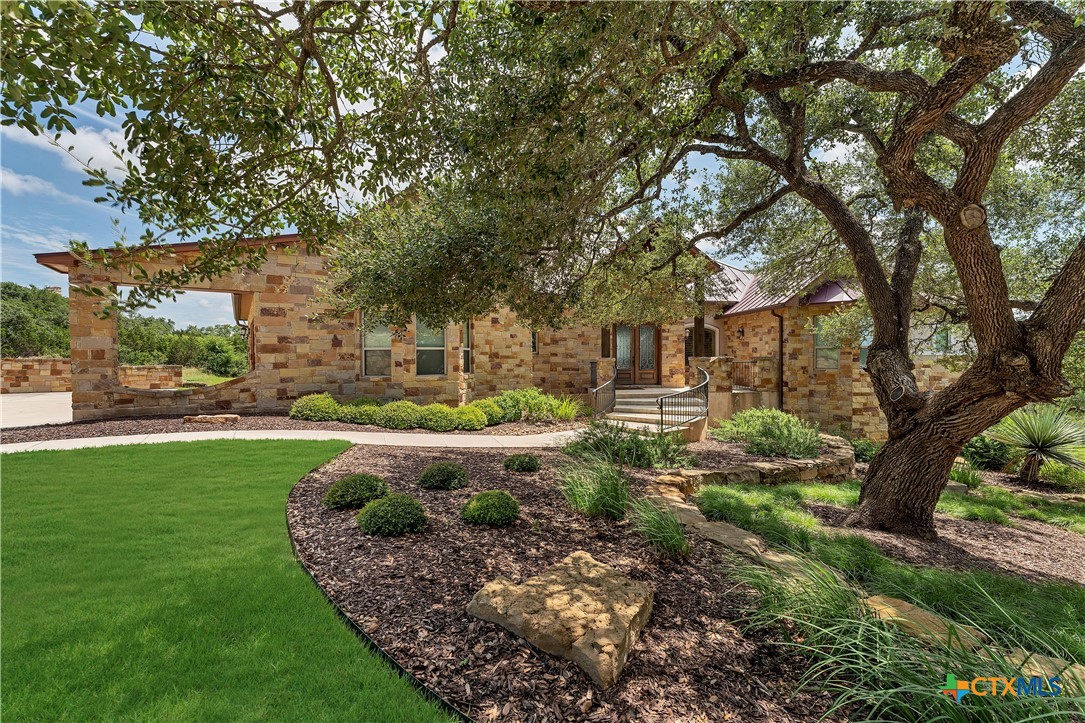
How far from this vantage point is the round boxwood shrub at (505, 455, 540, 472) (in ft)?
20.1

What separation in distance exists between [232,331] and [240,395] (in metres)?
31.9

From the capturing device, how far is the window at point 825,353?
12.3m

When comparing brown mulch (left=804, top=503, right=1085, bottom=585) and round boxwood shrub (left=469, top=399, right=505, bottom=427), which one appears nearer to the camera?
brown mulch (left=804, top=503, right=1085, bottom=585)

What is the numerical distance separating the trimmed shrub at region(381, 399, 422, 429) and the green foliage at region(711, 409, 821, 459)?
687cm

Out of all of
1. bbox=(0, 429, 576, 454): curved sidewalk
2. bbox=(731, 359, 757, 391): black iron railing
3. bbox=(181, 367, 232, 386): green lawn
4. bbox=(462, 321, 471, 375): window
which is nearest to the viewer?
bbox=(0, 429, 576, 454): curved sidewalk

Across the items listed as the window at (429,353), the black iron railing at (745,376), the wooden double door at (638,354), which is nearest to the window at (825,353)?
the black iron railing at (745,376)

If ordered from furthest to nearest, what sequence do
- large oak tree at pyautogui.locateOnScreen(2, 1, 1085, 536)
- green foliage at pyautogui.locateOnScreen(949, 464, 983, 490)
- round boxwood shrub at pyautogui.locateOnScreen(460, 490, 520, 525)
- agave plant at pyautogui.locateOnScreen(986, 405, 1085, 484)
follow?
1. agave plant at pyautogui.locateOnScreen(986, 405, 1085, 484)
2. green foliage at pyautogui.locateOnScreen(949, 464, 983, 490)
3. round boxwood shrub at pyautogui.locateOnScreen(460, 490, 520, 525)
4. large oak tree at pyautogui.locateOnScreen(2, 1, 1085, 536)

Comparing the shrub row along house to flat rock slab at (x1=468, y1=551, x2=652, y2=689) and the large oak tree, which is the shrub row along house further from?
flat rock slab at (x1=468, y1=551, x2=652, y2=689)

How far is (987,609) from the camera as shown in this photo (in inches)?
110

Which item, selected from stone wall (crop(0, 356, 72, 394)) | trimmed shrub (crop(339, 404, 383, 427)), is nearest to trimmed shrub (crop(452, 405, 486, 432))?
trimmed shrub (crop(339, 404, 383, 427))

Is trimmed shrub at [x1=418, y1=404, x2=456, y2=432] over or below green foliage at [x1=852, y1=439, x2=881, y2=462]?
over

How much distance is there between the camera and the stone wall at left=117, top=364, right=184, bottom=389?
18000 mm

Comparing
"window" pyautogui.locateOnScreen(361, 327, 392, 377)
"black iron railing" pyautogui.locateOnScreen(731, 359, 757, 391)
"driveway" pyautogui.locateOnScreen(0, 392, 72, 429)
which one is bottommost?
"driveway" pyautogui.locateOnScreen(0, 392, 72, 429)

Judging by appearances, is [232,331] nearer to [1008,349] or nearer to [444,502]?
[444,502]
